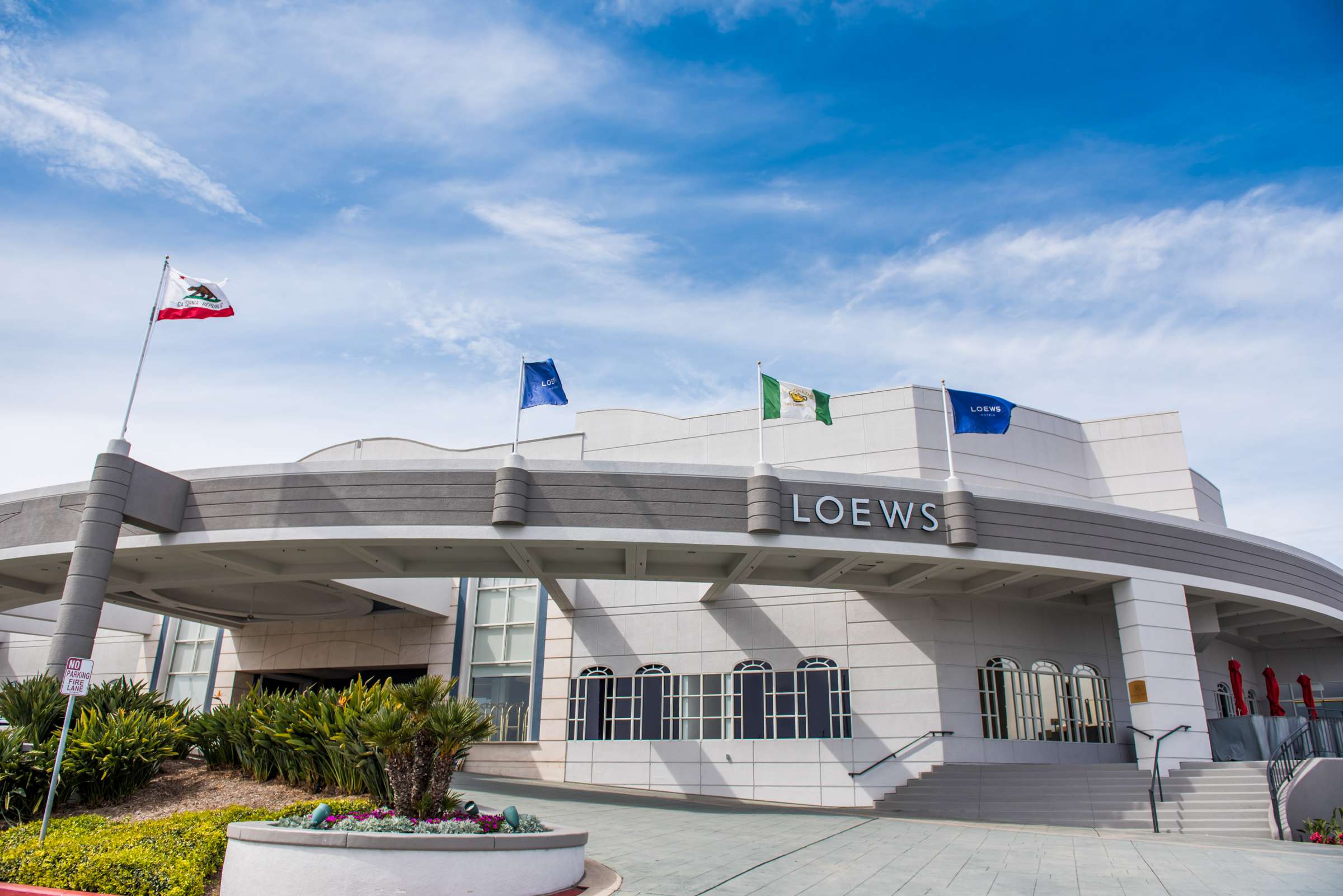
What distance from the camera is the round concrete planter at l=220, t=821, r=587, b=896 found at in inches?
366

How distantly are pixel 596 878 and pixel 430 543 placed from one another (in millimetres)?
9661

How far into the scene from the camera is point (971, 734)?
74.1 ft

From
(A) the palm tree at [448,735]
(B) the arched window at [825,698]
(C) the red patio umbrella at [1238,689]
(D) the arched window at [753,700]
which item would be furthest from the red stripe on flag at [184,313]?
(C) the red patio umbrella at [1238,689]

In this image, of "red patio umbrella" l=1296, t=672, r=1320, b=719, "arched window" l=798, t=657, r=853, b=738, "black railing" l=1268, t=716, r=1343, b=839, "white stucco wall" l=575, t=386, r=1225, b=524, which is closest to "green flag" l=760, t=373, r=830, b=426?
"white stucco wall" l=575, t=386, r=1225, b=524

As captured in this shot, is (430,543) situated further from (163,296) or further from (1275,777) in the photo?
(1275,777)

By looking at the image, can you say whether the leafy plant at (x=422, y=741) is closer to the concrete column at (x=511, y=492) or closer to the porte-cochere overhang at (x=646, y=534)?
the concrete column at (x=511, y=492)

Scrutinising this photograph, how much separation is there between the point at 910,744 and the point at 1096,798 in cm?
486

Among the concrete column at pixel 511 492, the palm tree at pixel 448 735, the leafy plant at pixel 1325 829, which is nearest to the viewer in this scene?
the palm tree at pixel 448 735

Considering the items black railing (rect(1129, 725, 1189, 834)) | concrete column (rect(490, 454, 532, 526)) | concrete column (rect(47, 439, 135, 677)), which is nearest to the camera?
black railing (rect(1129, 725, 1189, 834))

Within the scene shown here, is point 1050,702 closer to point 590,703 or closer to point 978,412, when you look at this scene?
point 978,412

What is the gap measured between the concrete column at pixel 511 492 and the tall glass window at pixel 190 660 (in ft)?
70.2

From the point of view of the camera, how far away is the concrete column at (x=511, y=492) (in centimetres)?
1809

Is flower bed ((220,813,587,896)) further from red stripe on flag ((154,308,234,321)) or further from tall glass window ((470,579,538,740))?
tall glass window ((470,579,538,740))

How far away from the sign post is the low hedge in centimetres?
42
